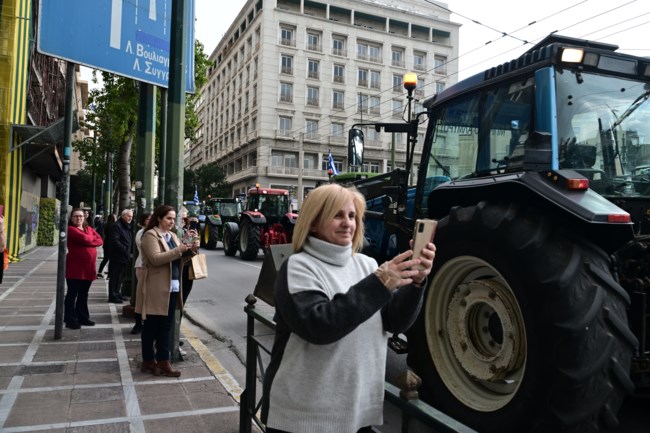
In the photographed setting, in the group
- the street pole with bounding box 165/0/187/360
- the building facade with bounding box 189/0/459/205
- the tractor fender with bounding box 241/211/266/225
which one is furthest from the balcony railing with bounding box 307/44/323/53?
the street pole with bounding box 165/0/187/360

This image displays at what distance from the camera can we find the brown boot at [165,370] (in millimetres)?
4738

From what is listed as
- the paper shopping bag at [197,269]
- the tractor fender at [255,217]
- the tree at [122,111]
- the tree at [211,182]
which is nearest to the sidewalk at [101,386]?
the paper shopping bag at [197,269]

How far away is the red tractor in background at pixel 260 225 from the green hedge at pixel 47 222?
35.6ft

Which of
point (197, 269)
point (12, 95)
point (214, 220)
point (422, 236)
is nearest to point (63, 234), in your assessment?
point (197, 269)

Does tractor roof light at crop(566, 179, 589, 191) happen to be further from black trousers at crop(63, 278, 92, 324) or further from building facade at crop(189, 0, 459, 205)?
building facade at crop(189, 0, 459, 205)

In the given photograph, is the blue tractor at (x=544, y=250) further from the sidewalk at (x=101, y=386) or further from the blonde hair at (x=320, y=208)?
the sidewalk at (x=101, y=386)

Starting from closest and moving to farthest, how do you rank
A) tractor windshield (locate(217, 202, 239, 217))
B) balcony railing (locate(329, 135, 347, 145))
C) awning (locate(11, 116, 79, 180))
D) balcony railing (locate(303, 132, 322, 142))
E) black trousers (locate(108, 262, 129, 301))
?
black trousers (locate(108, 262, 129, 301))
awning (locate(11, 116, 79, 180))
tractor windshield (locate(217, 202, 239, 217))
balcony railing (locate(303, 132, 322, 142))
balcony railing (locate(329, 135, 347, 145))

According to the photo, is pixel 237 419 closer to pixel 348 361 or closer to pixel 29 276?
pixel 348 361

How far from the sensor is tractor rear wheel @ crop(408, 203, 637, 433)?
2.62 metres

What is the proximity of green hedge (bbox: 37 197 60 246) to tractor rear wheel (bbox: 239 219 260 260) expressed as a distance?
487 inches

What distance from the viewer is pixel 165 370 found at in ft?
Result: 15.6

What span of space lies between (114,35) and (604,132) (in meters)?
5.54

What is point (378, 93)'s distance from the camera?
54312mm

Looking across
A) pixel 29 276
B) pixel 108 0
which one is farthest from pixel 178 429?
pixel 29 276
